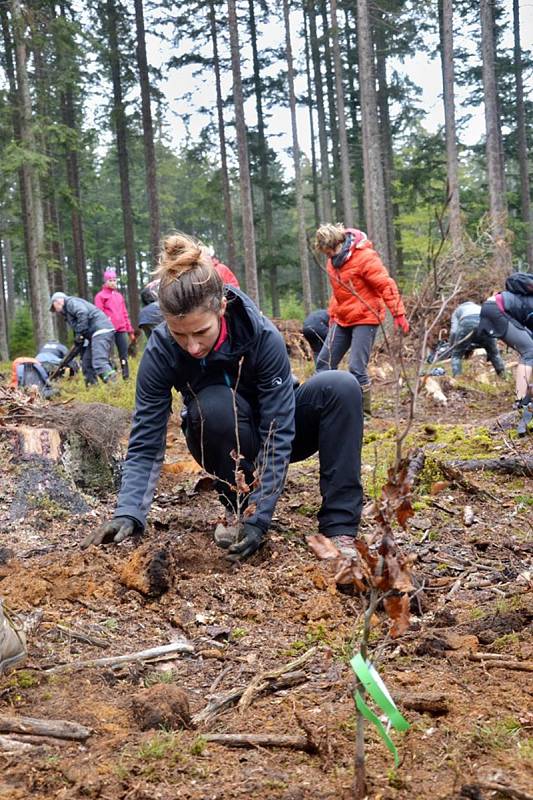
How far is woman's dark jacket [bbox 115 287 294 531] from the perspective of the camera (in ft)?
10.3

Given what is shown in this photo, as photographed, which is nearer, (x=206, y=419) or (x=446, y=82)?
(x=206, y=419)

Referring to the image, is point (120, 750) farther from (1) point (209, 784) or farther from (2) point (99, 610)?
(2) point (99, 610)

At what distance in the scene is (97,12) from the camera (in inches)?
803

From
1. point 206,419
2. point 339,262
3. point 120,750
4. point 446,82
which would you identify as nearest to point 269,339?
point 206,419

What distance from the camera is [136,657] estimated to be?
2.20 m

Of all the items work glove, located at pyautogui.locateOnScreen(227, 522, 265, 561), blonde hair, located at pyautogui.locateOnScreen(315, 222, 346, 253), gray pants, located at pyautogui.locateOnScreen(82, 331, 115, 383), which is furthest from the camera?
gray pants, located at pyautogui.locateOnScreen(82, 331, 115, 383)

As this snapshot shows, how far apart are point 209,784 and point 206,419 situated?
6.46 ft

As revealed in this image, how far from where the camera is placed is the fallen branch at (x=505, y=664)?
198 cm

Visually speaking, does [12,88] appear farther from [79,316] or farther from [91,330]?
[91,330]

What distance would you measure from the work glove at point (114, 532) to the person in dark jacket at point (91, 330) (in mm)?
6728

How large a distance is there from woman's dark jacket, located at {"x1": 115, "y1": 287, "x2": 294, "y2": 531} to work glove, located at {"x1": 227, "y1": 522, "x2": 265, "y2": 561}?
0.03m

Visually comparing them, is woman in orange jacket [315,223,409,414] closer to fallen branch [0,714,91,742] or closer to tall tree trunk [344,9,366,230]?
fallen branch [0,714,91,742]

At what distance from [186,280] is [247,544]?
113 cm

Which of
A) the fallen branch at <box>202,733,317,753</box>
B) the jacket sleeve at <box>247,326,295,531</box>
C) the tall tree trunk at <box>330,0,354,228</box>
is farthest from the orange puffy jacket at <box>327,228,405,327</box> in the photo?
the tall tree trunk at <box>330,0,354,228</box>
